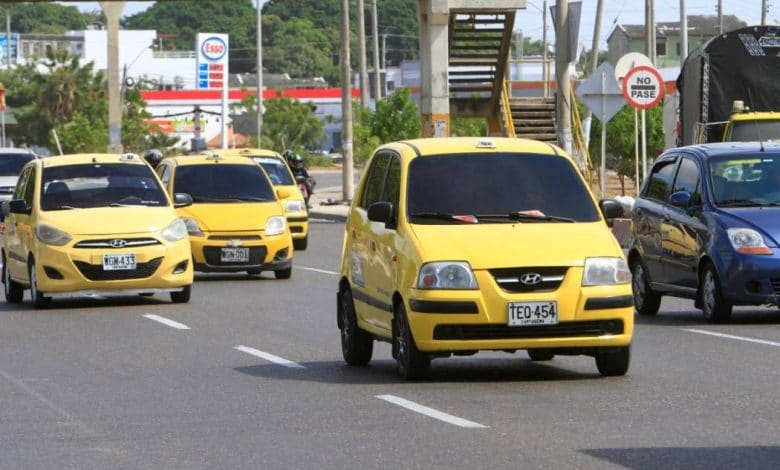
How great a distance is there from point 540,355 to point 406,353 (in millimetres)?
1589

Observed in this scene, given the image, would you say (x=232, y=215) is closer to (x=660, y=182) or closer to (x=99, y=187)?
(x=99, y=187)

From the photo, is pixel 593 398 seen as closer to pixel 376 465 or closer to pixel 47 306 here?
pixel 376 465

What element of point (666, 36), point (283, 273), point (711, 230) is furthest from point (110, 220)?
point (666, 36)

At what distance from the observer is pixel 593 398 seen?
12.0 meters

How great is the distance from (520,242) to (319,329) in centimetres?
575

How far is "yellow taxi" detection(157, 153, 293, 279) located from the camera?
86.0 feet

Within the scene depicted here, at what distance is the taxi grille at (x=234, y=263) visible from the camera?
26188 mm

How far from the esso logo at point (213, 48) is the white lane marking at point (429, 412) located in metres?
103

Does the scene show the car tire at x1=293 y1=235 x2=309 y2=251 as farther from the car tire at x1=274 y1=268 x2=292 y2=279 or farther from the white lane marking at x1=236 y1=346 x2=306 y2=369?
the white lane marking at x1=236 y1=346 x2=306 y2=369

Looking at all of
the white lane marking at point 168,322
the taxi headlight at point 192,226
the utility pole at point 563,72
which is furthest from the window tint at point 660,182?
the utility pole at point 563,72

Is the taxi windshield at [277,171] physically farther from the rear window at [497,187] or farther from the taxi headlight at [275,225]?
the rear window at [497,187]

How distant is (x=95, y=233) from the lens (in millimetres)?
21297

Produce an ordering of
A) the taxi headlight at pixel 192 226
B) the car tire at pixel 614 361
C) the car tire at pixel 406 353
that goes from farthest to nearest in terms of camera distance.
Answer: the taxi headlight at pixel 192 226
the car tire at pixel 614 361
the car tire at pixel 406 353

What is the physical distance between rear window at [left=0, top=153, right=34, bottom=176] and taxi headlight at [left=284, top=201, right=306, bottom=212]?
12.4 metres
